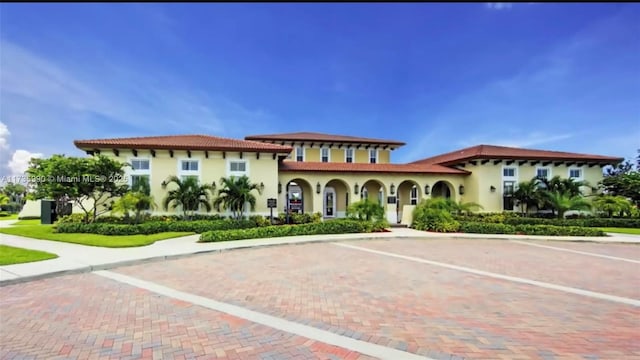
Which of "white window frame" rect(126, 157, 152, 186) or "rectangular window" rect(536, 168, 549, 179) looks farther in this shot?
"rectangular window" rect(536, 168, 549, 179)

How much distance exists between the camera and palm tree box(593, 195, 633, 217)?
20719 mm

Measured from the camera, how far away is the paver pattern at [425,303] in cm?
415

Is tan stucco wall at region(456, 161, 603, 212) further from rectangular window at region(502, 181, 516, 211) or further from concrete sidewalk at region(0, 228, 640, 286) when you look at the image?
concrete sidewalk at region(0, 228, 640, 286)

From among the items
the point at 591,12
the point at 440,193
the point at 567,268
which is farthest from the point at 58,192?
the point at 440,193

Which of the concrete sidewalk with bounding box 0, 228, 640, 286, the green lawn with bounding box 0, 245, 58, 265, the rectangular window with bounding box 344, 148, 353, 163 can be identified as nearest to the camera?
the concrete sidewalk with bounding box 0, 228, 640, 286

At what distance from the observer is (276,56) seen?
53.0 ft

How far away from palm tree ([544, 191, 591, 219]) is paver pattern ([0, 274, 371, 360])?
22747 millimetres

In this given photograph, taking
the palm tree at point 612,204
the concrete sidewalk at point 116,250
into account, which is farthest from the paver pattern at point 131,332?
the palm tree at point 612,204

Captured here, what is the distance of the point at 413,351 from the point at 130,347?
3.69 meters

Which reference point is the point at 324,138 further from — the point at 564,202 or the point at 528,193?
the point at 564,202

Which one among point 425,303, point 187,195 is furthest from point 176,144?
point 425,303

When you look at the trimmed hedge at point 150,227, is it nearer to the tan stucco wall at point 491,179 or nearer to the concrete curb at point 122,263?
the concrete curb at point 122,263

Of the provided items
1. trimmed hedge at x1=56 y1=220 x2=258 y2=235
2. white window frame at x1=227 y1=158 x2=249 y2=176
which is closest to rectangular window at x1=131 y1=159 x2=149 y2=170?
trimmed hedge at x1=56 y1=220 x2=258 y2=235

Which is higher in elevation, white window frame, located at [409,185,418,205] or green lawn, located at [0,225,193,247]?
white window frame, located at [409,185,418,205]
